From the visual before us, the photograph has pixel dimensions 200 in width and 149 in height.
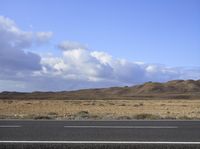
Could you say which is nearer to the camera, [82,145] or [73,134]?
[82,145]

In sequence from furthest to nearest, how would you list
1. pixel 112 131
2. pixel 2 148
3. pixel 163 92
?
pixel 163 92 → pixel 112 131 → pixel 2 148

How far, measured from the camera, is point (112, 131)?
13859 millimetres

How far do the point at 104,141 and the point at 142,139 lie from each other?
3.78 feet

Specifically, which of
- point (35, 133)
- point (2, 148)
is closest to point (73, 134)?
point (35, 133)

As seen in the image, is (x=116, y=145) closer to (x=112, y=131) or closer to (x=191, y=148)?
(x=191, y=148)

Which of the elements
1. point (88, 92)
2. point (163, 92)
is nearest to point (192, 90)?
point (163, 92)

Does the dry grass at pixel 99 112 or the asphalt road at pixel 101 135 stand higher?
the dry grass at pixel 99 112

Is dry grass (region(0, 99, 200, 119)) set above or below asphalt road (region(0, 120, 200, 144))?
above

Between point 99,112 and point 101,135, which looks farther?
point 99,112

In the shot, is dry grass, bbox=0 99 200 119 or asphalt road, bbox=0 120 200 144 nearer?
asphalt road, bbox=0 120 200 144

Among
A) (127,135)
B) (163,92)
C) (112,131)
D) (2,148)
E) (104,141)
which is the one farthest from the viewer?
(163,92)

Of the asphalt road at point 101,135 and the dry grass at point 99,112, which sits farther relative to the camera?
the dry grass at point 99,112

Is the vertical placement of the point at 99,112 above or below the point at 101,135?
above

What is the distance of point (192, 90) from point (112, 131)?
160320mm
